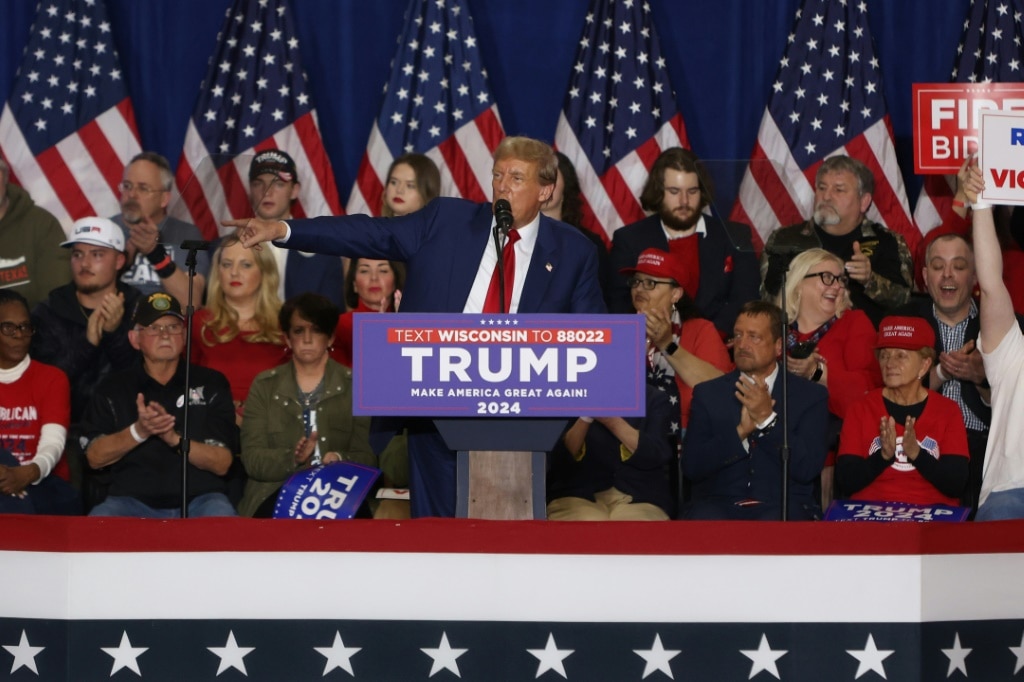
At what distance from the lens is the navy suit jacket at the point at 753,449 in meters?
5.32

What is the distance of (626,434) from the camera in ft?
17.5

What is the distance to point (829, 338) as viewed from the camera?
612 centimetres

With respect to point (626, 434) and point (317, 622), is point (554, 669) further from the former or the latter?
point (626, 434)

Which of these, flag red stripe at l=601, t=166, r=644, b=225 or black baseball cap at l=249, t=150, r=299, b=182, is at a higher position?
black baseball cap at l=249, t=150, r=299, b=182

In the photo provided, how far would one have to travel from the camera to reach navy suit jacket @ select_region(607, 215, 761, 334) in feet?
21.4

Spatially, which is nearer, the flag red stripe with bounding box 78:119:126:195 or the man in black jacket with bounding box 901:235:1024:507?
the man in black jacket with bounding box 901:235:1024:507

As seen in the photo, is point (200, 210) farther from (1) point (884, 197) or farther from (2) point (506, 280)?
(1) point (884, 197)

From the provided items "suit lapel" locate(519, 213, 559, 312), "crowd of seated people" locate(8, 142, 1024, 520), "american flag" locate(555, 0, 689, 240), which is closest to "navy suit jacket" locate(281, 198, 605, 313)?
"suit lapel" locate(519, 213, 559, 312)

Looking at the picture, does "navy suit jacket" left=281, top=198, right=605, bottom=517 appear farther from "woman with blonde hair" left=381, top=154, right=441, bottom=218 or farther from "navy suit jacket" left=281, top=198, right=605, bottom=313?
"woman with blonde hair" left=381, top=154, right=441, bottom=218

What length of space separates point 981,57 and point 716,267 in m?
2.06

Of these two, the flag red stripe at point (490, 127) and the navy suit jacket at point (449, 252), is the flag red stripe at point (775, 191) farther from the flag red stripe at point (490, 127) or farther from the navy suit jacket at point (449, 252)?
the navy suit jacket at point (449, 252)

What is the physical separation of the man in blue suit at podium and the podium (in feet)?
2.31

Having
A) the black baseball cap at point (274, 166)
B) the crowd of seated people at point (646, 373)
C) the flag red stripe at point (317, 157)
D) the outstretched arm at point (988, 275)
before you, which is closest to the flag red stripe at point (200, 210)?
the crowd of seated people at point (646, 373)

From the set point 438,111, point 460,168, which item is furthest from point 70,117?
point 460,168
